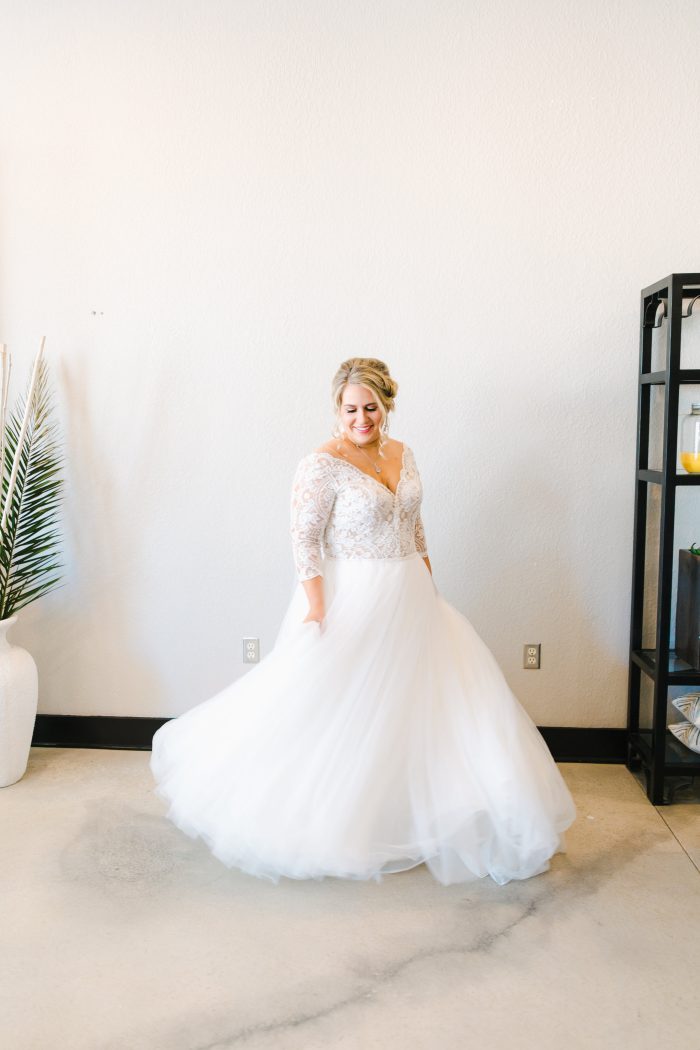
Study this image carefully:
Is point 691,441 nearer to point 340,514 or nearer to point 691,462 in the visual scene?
point 691,462

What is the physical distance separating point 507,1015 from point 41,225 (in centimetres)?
320

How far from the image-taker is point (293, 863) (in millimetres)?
2535

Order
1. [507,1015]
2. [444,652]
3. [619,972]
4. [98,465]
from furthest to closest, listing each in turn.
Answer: [98,465] → [444,652] → [619,972] → [507,1015]

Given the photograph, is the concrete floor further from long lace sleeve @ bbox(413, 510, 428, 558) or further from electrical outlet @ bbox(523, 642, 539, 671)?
long lace sleeve @ bbox(413, 510, 428, 558)

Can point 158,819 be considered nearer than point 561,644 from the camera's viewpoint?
Yes

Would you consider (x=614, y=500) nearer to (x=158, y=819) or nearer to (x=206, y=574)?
(x=206, y=574)

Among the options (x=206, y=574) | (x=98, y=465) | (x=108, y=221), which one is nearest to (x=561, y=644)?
(x=206, y=574)

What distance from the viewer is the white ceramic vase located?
332cm

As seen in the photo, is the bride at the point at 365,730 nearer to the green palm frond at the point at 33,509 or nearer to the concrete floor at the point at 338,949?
the concrete floor at the point at 338,949

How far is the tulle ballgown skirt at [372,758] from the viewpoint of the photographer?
2566mm

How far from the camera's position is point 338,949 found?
2297 millimetres

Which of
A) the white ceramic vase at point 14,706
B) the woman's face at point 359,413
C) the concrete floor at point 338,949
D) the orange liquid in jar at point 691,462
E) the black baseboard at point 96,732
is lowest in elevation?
the concrete floor at point 338,949

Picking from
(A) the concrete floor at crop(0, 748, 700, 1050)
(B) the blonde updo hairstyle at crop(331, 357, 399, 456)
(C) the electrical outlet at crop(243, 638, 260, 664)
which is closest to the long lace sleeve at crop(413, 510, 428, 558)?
(B) the blonde updo hairstyle at crop(331, 357, 399, 456)

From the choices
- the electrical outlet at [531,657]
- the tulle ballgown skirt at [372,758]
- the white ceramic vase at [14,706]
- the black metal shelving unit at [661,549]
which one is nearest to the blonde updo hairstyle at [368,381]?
the tulle ballgown skirt at [372,758]
